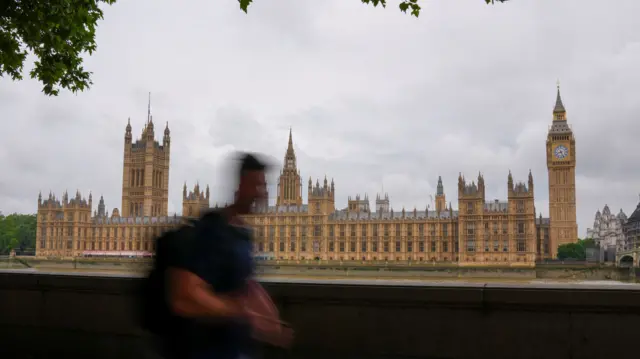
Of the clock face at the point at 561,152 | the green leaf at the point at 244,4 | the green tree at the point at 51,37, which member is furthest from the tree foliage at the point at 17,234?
the green leaf at the point at 244,4

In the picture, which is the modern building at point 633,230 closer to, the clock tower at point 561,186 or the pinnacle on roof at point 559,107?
the clock tower at point 561,186

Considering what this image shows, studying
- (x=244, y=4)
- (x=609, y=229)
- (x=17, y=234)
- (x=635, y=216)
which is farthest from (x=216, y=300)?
(x=609, y=229)

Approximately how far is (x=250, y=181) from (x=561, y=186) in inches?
3296

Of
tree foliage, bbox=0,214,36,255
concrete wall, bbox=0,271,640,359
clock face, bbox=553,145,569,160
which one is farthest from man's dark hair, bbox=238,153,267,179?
tree foliage, bbox=0,214,36,255

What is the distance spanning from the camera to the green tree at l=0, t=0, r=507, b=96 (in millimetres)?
6496

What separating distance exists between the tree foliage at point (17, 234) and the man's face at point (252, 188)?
90.1 m

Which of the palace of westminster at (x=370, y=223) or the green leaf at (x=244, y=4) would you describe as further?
the palace of westminster at (x=370, y=223)

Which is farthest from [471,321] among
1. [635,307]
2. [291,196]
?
[291,196]

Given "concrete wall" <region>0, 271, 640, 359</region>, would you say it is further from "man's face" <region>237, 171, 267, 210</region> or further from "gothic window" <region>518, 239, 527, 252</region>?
"gothic window" <region>518, 239, 527, 252</region>

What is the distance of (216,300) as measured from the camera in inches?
71.4

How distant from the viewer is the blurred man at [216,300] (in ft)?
5.98

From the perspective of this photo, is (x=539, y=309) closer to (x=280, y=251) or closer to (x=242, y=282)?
(x=242, y=282)

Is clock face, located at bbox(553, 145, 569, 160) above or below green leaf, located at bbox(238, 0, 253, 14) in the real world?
above

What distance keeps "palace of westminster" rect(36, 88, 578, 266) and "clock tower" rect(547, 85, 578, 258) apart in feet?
0.43
